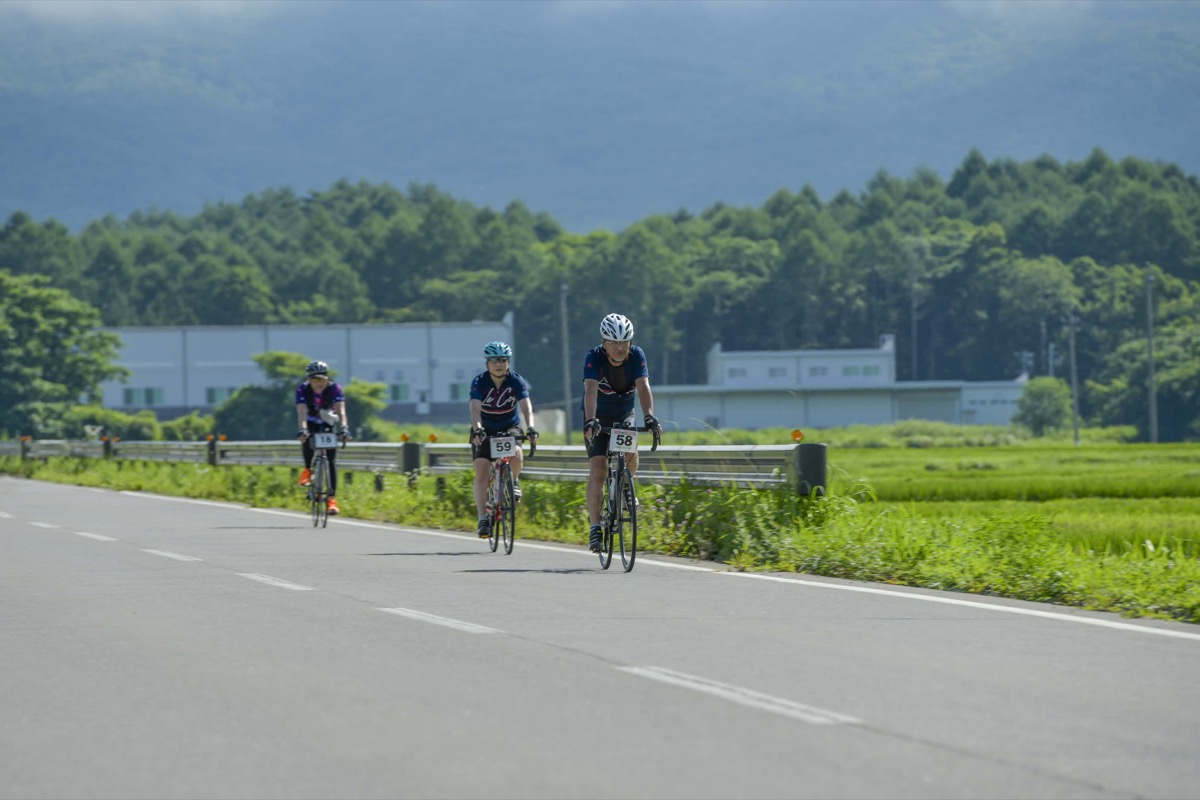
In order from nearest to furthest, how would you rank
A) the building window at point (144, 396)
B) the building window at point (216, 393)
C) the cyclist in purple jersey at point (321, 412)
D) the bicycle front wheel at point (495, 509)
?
the bicycle front wheel at point (495, 509) → the cyclist in purple jersey at point (321, 412) → the building window at point (144, 396) → the building window at point (216, 393)

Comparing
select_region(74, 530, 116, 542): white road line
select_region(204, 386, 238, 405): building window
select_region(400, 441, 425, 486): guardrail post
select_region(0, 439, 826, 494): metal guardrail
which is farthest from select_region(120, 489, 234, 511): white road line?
select_region(204, 386, 238, 405): building window

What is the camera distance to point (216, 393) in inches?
5123

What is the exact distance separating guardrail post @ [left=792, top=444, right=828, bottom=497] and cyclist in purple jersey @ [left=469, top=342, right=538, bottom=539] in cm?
258

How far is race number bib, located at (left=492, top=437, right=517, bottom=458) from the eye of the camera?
51.8 feet

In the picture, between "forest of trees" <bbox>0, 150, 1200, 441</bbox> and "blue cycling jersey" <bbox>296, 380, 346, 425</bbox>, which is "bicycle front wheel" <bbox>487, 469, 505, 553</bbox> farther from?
"forest of trees" <bbox>0, 150, 1200, 441</bbox>

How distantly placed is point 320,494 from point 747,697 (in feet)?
44.0

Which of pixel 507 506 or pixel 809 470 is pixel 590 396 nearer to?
pixel 809 470

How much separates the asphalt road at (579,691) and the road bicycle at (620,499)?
75 cm

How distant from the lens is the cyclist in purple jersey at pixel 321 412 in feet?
65.5

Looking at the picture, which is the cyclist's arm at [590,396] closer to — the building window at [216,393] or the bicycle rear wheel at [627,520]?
the bicycle rear wheel at [627,520]

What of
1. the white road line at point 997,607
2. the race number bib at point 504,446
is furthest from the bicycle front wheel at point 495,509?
the white road line at point 997,607

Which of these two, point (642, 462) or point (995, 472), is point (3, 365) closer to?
point (995, 472)

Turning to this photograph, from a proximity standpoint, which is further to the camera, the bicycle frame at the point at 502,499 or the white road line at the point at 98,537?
the white road line at the point at 98,537

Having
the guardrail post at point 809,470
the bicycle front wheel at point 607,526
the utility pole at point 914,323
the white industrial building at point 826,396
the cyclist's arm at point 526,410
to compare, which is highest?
the utility pole at point 914,323
